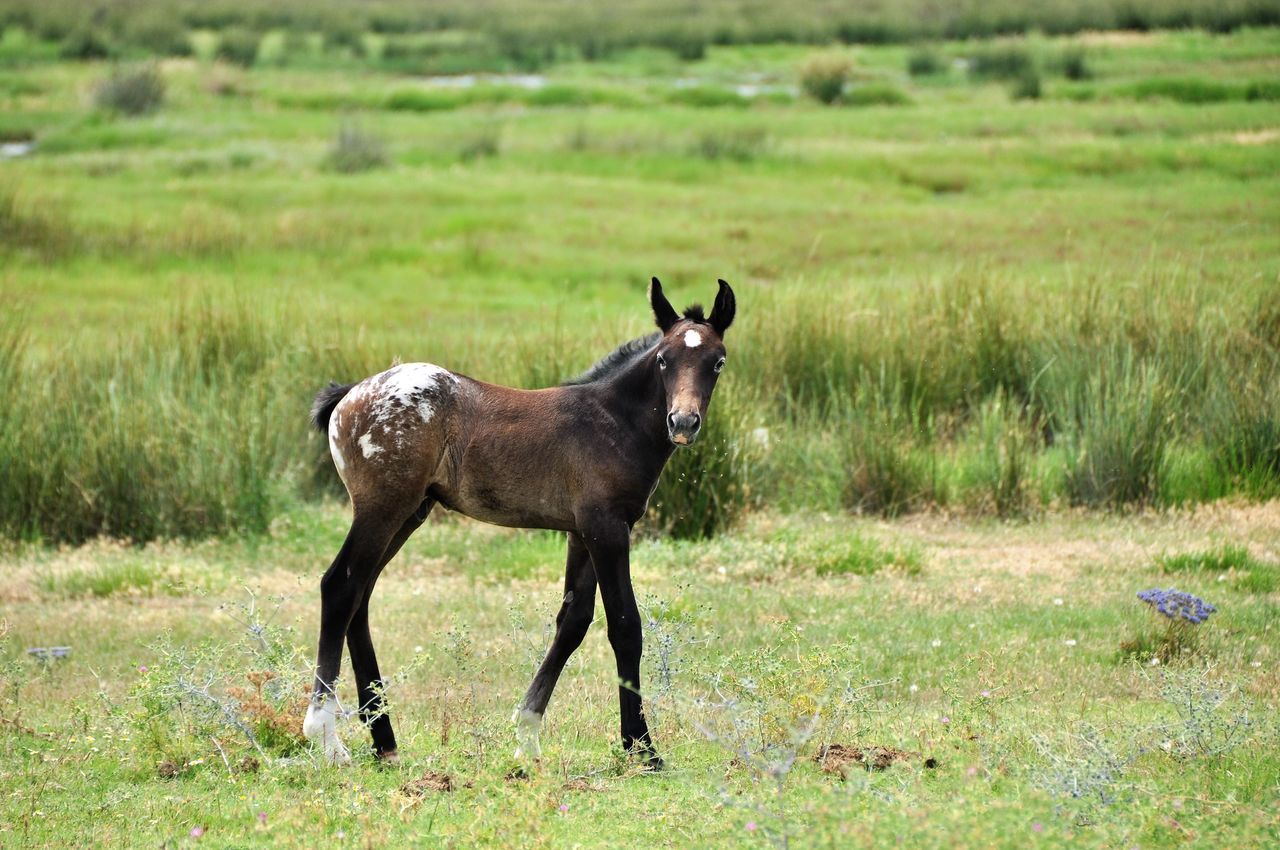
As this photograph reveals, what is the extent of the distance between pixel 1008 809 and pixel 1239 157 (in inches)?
1170

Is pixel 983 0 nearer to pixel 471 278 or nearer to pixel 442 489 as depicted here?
pixel 471 278

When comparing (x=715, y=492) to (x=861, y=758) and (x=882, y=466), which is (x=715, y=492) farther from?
(x=861, y=758)

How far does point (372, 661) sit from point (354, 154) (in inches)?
1130

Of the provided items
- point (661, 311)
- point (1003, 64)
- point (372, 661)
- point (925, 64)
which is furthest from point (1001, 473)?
point (925, 64)

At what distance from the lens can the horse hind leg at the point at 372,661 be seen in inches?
270

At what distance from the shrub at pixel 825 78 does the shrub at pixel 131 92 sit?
20645 mm

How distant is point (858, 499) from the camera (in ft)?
45.9

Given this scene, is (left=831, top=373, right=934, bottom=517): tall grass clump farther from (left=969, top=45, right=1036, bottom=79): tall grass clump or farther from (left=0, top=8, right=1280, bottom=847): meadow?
(left=969, top=45, right=1036, bottom=79): tall grass clump

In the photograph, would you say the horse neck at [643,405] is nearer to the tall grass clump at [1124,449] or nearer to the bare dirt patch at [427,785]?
the bare dirt patch at [427,785]

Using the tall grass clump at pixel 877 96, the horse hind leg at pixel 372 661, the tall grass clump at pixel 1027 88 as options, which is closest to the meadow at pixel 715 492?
the horse hind leg at pixel 372 661

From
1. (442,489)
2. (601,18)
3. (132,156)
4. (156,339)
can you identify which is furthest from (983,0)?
(442,489)

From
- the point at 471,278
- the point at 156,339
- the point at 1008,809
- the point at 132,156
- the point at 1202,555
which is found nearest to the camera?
the point at 1008,809

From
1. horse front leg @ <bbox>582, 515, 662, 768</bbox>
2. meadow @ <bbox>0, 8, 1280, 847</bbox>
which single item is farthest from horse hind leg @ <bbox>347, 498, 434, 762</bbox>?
horse front leg @ <bbox>582, 515, 662, 768</bbox>

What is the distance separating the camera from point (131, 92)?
42.3m
